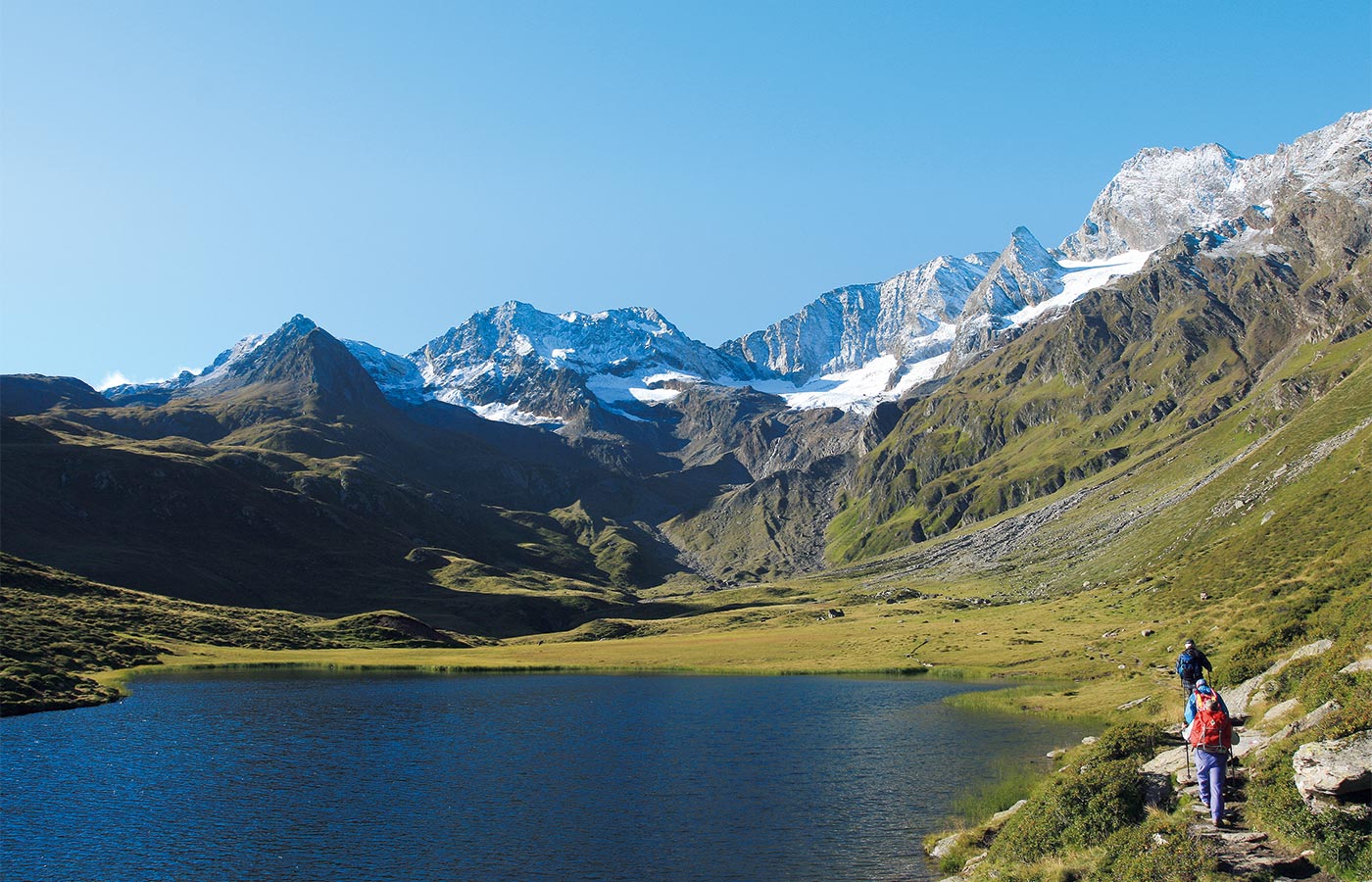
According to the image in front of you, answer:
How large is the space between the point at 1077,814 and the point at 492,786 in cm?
3830

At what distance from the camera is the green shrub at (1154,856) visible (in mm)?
24625

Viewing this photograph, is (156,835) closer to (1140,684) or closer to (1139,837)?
(1139,837)

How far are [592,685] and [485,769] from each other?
56424 millimetres

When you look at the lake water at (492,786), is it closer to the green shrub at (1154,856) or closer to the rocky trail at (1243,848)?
the green shrub at (1154,856)

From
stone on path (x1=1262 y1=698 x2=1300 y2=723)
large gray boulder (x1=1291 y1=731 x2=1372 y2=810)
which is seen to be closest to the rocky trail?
large gray boulder (x1=1291 y1=731 x2=1372 y2=810)

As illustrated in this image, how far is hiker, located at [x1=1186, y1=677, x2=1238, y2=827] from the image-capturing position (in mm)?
27000

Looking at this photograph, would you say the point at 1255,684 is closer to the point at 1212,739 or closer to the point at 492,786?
the point at 1212,739

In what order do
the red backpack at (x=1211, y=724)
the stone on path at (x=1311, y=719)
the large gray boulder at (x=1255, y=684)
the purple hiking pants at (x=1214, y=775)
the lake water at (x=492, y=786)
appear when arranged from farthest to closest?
the lake water at (x=492, y=786)
the large gray boulder at (x=1255, y=684)
the stone on path at (x=1311, y=719)
the purple hiking pants at (x=1214, y=775)
the red backpack at (x=1211, y=724)

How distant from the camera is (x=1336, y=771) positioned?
23.8 m

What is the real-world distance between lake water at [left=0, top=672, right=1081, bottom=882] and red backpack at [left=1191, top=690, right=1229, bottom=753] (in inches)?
669

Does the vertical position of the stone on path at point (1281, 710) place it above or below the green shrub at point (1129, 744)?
above

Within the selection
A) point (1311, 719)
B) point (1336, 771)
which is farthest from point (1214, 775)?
point (1311, 719)

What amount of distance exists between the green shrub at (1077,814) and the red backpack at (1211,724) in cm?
523

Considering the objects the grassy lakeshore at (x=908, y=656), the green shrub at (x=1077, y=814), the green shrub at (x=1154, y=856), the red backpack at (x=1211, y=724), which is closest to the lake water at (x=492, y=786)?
the green shrub at (x=1077, y=814)
